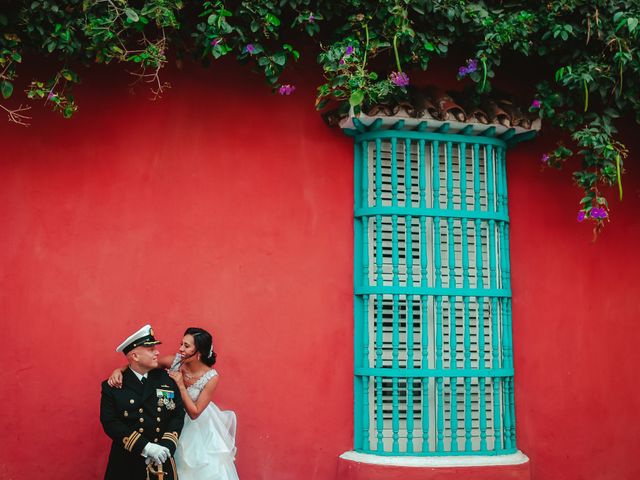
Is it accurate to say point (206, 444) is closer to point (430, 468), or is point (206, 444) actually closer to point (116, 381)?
point (116, 381)

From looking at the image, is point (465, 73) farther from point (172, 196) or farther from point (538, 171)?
point (172, 196)

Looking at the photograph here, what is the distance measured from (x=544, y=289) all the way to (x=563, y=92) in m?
1.54

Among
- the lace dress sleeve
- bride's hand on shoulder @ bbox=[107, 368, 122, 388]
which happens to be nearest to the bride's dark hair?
the lace dress sleeve

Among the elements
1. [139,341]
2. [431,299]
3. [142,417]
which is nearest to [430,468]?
[431,299]

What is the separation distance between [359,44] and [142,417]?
9.51ft

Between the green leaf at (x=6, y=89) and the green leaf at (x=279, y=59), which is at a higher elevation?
the green leaf at (x=279, y=59)

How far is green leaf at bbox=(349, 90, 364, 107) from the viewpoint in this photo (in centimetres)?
521

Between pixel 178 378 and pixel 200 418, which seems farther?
pixel 200 418

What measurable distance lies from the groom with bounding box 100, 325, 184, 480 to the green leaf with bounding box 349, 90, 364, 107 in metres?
2.04

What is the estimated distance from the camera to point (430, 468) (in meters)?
5.34

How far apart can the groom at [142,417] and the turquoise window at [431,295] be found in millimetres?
1457

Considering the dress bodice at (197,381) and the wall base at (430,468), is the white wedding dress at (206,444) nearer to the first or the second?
the dress bodice at (197,381)

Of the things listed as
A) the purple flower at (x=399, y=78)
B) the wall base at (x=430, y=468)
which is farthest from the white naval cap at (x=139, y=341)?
the purple flower at (x=399, y=78)

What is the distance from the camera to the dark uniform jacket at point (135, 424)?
4594 millimetres
